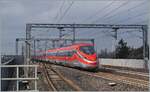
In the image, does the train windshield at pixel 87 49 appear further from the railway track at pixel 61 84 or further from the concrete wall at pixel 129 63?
the concrete wall at pixel 129 63

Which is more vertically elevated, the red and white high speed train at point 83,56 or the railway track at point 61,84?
the red and white high speed train at point 83,56

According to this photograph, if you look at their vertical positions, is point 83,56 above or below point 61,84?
above

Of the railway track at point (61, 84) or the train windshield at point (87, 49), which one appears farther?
the train windshield at point (87, 49)

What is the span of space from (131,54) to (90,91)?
52482 mm

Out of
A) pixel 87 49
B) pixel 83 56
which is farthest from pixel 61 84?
pixel 87 49

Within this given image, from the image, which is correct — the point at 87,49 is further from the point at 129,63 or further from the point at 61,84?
the point at 129,63

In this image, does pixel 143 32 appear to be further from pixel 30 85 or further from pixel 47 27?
pixel 30 85

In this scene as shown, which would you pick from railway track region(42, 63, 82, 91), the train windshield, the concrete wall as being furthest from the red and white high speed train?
the concrete wall

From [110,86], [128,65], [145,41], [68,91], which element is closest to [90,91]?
[68,91]

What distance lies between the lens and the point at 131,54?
68.2 m

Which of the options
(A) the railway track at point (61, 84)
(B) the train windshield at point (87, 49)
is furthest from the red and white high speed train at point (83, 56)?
(A) the railway track at point (61, 84)

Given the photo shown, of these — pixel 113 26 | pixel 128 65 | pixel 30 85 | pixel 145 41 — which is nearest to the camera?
pixel 30 85

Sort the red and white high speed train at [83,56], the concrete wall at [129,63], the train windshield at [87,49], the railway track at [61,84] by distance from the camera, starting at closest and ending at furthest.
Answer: the railway track at [61,84], the red and white high speed train at [83,56], the train windshield at [87,49], the concrete wall at [129,63]

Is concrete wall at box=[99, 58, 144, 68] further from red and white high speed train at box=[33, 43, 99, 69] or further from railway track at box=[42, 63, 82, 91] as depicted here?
railway track at box=[42, 63, 82, 91]
